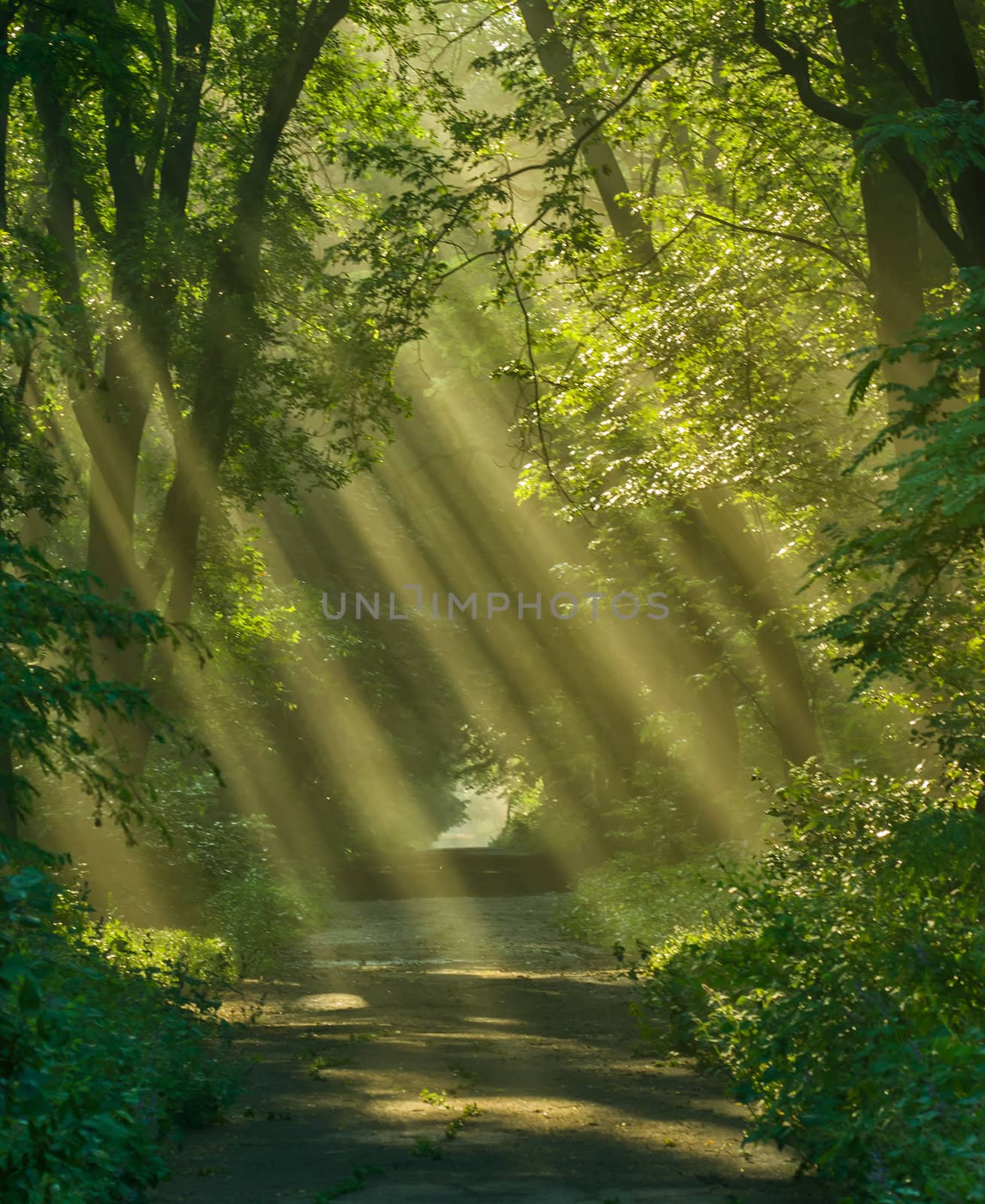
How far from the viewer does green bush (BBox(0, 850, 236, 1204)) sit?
4.95 m

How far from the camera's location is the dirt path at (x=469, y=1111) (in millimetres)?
7371

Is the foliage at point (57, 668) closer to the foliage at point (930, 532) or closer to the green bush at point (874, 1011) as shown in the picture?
the green bush at point (874, 1011)

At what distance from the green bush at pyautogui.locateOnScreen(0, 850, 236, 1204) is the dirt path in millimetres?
403

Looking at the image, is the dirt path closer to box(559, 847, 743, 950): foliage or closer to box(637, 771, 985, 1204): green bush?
box(637, 771, 985, 1204): green bush

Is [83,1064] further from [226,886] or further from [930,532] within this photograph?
[226,886]

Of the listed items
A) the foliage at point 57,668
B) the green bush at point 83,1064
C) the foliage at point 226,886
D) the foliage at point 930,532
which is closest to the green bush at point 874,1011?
the foliage at point 930,532

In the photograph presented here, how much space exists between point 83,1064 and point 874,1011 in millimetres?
3542

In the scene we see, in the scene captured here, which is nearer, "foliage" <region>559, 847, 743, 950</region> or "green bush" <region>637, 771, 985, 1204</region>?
"green bush" <region>637, 771, 985, 1204</region>

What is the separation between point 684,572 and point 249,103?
10.6m

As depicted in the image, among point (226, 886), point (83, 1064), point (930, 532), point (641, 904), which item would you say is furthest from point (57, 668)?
point (641, 904)

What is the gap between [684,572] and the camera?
82.1ft

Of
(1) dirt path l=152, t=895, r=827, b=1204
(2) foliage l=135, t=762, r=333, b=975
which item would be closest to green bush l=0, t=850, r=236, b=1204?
(1) dirt path l=152, t=895, r=827, b=1204

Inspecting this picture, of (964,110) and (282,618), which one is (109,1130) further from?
(282,618)

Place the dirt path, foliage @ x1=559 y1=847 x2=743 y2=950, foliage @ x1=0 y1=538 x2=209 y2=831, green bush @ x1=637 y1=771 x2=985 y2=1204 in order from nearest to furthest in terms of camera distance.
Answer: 1. green bush @ x1=637 y1=771 x2=985 y2=1204
2. foliage @ x1=0 y1=538 x2=209 y2=831
3. the dirt path
4. foliage @ x1=559 y1=847 x2=743 y2=950
